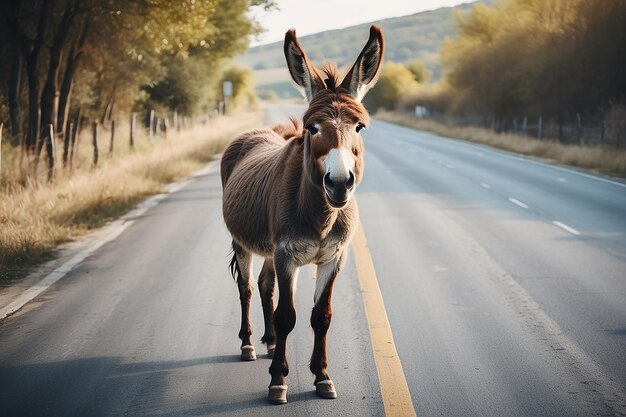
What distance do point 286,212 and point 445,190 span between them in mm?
11630

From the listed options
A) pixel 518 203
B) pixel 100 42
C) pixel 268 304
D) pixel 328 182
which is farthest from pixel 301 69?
pixel 100 42

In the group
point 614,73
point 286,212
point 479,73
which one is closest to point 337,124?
point 286,212

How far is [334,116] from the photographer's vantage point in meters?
4.11

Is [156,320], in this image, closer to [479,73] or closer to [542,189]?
[542,189]

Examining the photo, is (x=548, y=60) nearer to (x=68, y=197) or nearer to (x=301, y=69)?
(x=68, y=197)

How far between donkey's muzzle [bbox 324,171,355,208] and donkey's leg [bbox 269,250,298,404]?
733mm

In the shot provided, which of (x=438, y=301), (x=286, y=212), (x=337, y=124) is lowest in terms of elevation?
(x=438, y=301)

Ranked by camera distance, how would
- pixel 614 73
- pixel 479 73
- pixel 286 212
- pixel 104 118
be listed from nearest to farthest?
pixel 286 212 → pixel 104 118 → pixel 614 73 → pixel 479 73

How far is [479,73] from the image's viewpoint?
45062 mm

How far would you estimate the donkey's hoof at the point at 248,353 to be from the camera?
5.29 metres

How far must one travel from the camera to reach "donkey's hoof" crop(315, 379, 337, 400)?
4492mm

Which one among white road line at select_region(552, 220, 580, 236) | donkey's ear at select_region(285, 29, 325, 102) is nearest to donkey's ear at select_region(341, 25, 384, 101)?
donkey's ear at select_region(285, 29, 325, 102)

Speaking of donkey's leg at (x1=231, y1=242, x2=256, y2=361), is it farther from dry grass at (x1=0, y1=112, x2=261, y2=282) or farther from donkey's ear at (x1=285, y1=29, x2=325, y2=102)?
dry grass at (x1=0, y1=112, x2=261, y2=282)

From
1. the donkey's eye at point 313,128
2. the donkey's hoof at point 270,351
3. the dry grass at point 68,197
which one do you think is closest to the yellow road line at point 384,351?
the donkey's hoof at point 270,351
